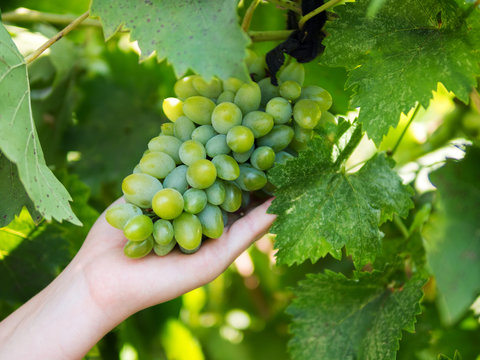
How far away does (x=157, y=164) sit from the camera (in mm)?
678

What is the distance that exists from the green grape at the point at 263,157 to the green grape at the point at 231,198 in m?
0.05

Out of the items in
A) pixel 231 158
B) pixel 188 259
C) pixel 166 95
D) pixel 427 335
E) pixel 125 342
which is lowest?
pixel 125 342

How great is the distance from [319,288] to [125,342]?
2.08 feet

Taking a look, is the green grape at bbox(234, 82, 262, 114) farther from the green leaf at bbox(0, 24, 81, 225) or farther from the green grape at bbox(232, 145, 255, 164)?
the green leaf at bbox(0, 24, 81, 225)

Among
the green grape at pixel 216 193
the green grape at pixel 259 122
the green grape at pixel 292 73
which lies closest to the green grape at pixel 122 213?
the green grape at pixel 216 193

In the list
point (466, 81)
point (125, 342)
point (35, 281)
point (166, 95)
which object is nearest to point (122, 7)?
point (466, 81)

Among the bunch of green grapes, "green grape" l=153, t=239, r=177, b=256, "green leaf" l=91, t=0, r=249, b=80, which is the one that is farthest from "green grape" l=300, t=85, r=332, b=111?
"green grape" l=153, t=239, r=177, b=256

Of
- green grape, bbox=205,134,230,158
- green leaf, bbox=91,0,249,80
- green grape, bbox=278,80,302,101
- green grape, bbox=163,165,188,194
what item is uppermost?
green leaf, bbox=91,0,249,80

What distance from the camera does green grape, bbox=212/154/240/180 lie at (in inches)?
26.4

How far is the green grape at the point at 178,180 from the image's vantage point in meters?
0.68

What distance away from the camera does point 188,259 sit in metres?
0.70

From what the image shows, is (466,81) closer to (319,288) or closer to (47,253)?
(319,288)

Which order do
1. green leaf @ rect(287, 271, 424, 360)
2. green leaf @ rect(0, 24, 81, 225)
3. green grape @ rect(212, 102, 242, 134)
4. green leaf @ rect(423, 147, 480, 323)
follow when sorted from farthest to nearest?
1. green leaf @ rect(287, 271, 424, 360)
2. green grape @ rect(212, 102, 242, 134)
3. green leaf @ rect(0, 24, 81, 225)
4. green leaf @ rect(423, 147, 480, 323)

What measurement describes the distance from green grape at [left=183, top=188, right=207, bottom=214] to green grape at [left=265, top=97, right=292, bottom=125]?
17 cm
